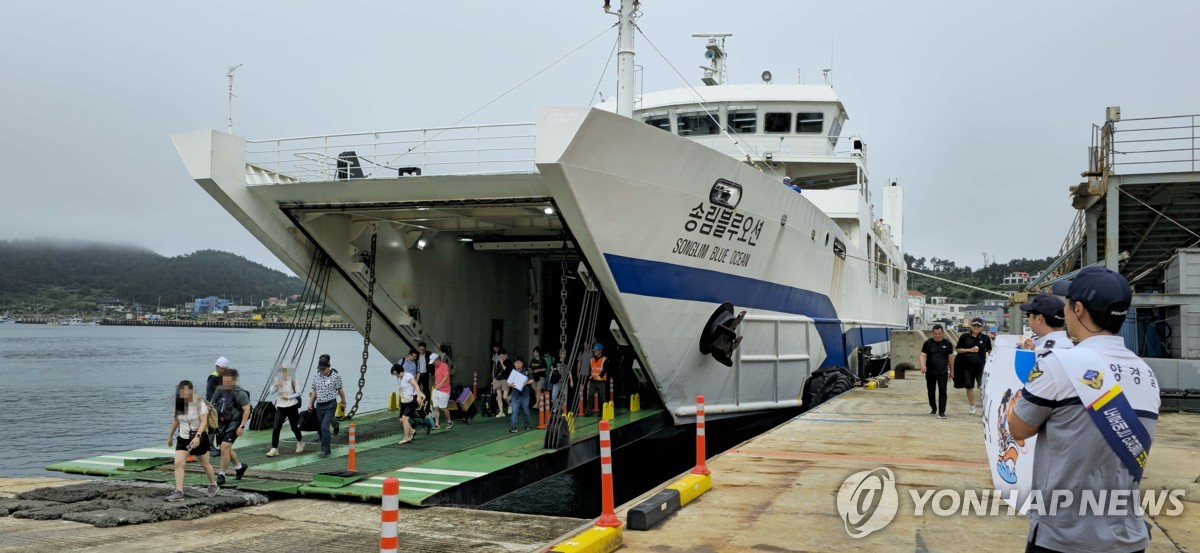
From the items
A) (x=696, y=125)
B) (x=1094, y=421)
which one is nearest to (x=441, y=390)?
(x=696, y=125)

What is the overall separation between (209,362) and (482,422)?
4449 centimetres

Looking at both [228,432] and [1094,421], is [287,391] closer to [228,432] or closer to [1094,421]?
[228,432]

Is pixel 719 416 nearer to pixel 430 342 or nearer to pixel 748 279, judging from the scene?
pixel 748 279

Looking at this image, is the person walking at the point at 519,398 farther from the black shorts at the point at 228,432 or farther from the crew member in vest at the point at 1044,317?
the crew member in vest at the point at 1044,317

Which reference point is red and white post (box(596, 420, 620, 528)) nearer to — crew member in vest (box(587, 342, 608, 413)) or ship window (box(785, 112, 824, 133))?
crew member in vest (box(587, 342, 608, 413))

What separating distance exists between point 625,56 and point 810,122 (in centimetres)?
655

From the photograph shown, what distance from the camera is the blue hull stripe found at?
31.1ft

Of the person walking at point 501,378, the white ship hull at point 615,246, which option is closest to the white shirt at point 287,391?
the white ship hull at point 615,246

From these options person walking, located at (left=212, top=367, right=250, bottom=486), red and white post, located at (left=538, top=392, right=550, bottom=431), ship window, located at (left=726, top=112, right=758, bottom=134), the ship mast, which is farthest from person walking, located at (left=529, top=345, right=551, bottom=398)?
ship window, located at (left=726, top=112, right=758, bottom=134)

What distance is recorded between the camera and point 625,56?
10320 mm

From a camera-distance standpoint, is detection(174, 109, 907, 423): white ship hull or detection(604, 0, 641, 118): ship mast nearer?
detection(174, 109, 907, 423): white ship hull

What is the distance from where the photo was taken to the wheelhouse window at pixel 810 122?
15.6 meters

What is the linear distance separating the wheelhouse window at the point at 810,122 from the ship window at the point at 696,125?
1.60 metres

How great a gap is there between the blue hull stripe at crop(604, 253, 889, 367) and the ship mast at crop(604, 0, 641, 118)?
208 cm
